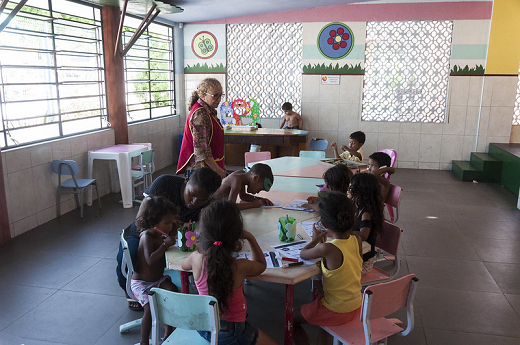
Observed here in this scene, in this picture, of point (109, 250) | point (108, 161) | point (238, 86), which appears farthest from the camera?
point (238, 86)

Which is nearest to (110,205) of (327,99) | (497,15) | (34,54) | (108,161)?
(108,161)

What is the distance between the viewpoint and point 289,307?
231 centimetres

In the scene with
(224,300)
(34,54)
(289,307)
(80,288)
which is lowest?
(80,288)

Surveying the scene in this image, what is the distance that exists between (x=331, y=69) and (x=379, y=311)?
296 inches

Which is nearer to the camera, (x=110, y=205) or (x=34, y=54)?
(x=34, y=54)

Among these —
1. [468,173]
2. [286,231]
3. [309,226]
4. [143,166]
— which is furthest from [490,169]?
[286,231]

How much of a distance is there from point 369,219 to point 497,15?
723cm

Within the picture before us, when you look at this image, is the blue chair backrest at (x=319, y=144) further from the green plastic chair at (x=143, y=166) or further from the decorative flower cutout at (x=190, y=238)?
the decorative flower cutout at (x=190, y=238)

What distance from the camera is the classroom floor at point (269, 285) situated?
300 cm

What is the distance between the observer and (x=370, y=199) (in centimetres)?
292

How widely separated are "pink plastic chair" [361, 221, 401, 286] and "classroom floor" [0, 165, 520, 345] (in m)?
0.46

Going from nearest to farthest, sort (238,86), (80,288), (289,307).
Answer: (289,307), (80,288), (238,86)

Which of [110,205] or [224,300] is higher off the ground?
[224,300]

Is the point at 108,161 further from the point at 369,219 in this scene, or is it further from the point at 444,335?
the point at 444,335
